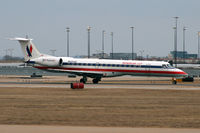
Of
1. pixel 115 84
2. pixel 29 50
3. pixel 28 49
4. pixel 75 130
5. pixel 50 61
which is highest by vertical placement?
pixel 28 49

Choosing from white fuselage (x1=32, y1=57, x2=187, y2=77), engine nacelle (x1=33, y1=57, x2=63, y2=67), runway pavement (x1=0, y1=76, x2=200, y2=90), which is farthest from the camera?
white fuselage (x1=32, y1=57, x2=187, y2=77)

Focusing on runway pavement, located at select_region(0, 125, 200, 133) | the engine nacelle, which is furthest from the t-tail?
runway pavement, located at select_region(0, 125, 200, 133)

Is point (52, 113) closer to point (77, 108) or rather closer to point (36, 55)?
point (77, 108)

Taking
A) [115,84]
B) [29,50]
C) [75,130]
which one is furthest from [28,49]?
[75,130]

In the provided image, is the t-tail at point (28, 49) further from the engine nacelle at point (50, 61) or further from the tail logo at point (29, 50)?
the engine nacelle at point (50, 61)

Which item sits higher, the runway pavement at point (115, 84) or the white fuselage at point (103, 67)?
the white fuselage at point (103, 67)

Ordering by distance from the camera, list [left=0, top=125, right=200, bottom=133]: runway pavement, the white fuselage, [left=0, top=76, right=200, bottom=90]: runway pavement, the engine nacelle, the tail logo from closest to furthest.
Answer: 1. [left=0, top=125, right=200, bottom=133]: runway pavement
2. [left=0, top=76, right=200, bottom=90]: runway pavement
3. the engine nacelle
4. the white fuselage
5. the tail logo

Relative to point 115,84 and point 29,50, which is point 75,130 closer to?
point 115,84

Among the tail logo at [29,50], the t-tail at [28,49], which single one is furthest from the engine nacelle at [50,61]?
the tail logo at [29,50]

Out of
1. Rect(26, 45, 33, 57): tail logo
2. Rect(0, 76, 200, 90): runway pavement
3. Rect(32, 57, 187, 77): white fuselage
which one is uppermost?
Rect(26, 45, 33, 57): tail logo

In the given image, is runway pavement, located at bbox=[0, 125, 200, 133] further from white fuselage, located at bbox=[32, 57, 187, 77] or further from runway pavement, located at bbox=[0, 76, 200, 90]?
white fuselage, located at bbox=[32, 57, 187, 77]

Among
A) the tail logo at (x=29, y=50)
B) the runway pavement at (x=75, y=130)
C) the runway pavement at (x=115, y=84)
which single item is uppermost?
the tail logo at (x=29, y=50)

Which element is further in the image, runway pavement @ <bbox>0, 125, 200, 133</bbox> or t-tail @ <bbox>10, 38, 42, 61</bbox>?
t-tail @ <bbox>10, 38, 42, 61</bbox>

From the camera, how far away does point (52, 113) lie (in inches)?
1015
